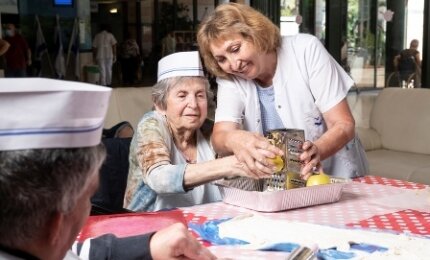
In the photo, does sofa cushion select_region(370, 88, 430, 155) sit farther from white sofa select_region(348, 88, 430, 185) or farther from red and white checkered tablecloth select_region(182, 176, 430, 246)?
red and white checkered tablecloth select_region(182, 176, 430, 246)

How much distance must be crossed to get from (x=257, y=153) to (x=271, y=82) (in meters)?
0.59

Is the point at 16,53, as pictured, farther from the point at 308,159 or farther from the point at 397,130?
the point at 308,159

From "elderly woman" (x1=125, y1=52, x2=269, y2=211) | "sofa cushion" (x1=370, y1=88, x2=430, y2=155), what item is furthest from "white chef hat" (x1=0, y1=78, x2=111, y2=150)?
"sofa cushion" (x1=370, y1=88, x2=430, y2=155)

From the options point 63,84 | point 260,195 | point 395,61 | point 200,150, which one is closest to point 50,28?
point 395,61

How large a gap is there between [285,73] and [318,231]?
0.90 m

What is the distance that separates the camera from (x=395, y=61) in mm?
7102

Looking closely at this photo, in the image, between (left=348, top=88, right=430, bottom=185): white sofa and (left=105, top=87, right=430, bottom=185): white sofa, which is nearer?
(left=105, top=87, right=430, bottom=185): white sofa

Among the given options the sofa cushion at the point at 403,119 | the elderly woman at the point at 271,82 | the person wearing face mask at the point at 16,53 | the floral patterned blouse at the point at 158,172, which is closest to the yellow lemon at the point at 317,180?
the elderly woman at the point at 271,82

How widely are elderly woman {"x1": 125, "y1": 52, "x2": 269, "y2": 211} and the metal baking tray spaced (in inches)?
3.7

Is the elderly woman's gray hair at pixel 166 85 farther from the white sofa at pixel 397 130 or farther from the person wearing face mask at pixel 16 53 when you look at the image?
the person wearing face mask at pixel 16 53

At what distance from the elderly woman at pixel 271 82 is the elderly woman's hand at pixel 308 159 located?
257mm

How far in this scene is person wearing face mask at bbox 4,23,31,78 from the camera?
26.8ft

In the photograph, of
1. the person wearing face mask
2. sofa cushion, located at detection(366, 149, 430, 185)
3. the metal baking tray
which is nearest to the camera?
the metal baking tray

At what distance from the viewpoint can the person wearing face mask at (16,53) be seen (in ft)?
26.8
